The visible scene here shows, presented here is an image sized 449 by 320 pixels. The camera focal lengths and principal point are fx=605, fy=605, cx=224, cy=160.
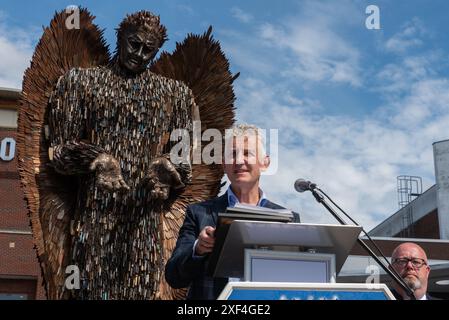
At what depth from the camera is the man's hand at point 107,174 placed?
3916 mm

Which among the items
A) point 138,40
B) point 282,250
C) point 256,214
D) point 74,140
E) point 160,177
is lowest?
point 282,250

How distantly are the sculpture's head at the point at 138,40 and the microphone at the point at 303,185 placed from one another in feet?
5.77

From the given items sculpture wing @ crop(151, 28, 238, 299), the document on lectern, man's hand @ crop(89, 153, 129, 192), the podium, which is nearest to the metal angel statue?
man's hand @ crop(89, 153, 129, 192)

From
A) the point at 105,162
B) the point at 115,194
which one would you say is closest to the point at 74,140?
the point at 105,162

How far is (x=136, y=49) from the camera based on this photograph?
4.29m

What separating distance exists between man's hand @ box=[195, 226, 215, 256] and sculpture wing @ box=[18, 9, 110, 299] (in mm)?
1879

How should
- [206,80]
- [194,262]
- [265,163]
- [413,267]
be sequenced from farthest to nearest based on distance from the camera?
[206,80]
[413,267]
[265,163]
[194,262]

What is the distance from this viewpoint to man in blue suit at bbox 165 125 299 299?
261 cm

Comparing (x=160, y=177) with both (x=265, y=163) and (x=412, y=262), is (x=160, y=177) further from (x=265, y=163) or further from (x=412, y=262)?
(x=412, y=262)

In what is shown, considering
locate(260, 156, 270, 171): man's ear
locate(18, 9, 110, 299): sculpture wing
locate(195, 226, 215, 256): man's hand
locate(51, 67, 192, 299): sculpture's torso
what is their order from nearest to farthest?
locate(195, 226, 215, 256): man's hand
locate(260, 156, 270, 171): man's ear
locate(51, 67, 192, 299): sculpture's torso
locate(18, 9, 110, 299): sculpture wing

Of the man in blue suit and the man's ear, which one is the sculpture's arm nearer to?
the man in blue suit

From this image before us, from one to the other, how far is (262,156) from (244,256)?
72 cm

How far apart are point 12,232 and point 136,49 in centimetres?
1575

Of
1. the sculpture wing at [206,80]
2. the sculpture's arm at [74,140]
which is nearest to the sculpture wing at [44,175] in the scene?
the sculpture's arm at [74,140]
